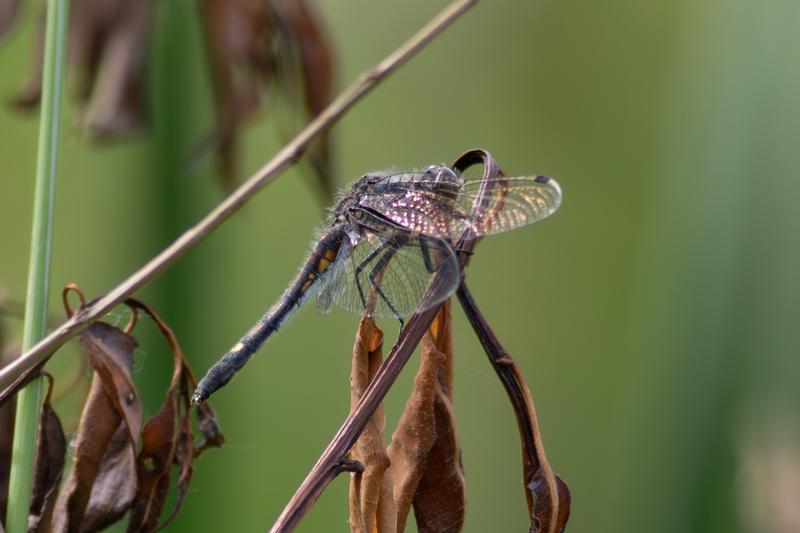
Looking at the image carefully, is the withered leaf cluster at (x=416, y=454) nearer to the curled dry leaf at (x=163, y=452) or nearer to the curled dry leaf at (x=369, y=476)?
the curled dry leaf at (x=369, y=476)

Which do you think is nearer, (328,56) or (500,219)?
(500,219)

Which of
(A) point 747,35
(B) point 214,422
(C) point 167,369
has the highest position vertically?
(A) point 747,35

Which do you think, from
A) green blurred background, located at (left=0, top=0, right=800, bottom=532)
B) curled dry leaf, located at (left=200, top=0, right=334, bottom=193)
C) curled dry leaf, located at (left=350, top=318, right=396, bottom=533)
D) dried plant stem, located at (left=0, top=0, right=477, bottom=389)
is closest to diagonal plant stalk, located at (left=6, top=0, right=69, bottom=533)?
dried plant stem, located at (left=0, top=0, right=477, bottom=389)

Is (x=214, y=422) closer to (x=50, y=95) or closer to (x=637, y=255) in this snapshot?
(x=50, y=95)

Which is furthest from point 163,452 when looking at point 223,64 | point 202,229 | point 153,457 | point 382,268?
point 223,64

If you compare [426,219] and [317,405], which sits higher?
[426,219]

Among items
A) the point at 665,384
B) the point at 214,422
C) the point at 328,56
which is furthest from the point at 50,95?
the point at 665,384

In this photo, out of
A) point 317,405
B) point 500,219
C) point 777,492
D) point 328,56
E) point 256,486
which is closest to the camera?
point 500,219

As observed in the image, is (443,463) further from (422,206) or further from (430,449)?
(422,206)

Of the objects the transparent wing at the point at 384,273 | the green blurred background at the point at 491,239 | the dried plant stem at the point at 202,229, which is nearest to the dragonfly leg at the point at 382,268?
the transparent wing at the point at 384,273

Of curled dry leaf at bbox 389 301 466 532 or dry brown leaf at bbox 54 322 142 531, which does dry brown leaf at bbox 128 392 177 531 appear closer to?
dry brown leaf at bbox 54 322 142 531
